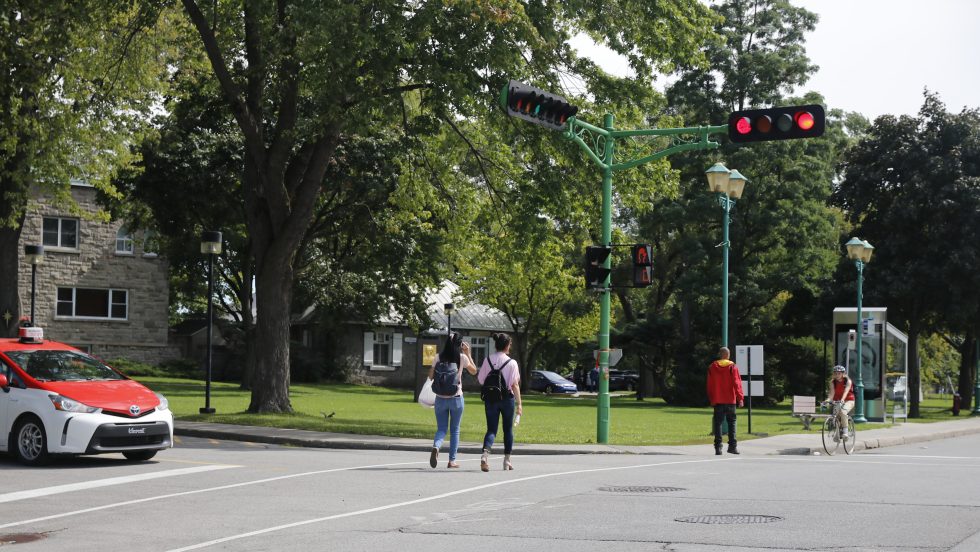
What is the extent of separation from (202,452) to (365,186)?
20.0 metres

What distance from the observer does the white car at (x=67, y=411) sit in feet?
50.5

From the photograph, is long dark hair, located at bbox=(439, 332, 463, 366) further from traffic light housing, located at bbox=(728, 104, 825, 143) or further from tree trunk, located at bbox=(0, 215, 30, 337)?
tree trunk, located at bbox=(0, 215, 30, 337)

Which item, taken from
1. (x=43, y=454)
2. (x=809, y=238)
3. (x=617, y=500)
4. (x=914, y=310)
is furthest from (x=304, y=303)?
(x=617, y=500)

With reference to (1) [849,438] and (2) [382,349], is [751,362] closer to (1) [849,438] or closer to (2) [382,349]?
(1) [849,438]

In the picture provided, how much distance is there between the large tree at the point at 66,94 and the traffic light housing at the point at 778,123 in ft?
45.3

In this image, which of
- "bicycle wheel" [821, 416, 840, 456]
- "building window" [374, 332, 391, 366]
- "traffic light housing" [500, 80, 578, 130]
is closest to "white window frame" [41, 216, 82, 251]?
"building window" [374, 332, 391, 366]

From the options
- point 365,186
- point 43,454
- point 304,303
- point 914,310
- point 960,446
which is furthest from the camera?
point 304,303

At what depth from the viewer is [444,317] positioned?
225ft

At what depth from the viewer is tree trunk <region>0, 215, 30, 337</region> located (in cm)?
3225

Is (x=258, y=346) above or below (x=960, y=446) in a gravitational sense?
above

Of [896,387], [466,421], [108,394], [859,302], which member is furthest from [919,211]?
[108,394]

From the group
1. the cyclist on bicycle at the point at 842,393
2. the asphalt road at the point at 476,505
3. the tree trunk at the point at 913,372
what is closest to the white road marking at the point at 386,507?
the asphalt road at the point at 476,505

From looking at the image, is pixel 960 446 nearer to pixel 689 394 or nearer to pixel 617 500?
pixel 617 500

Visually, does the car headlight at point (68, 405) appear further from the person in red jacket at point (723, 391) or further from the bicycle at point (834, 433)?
the bicycle at point (834, 433)
